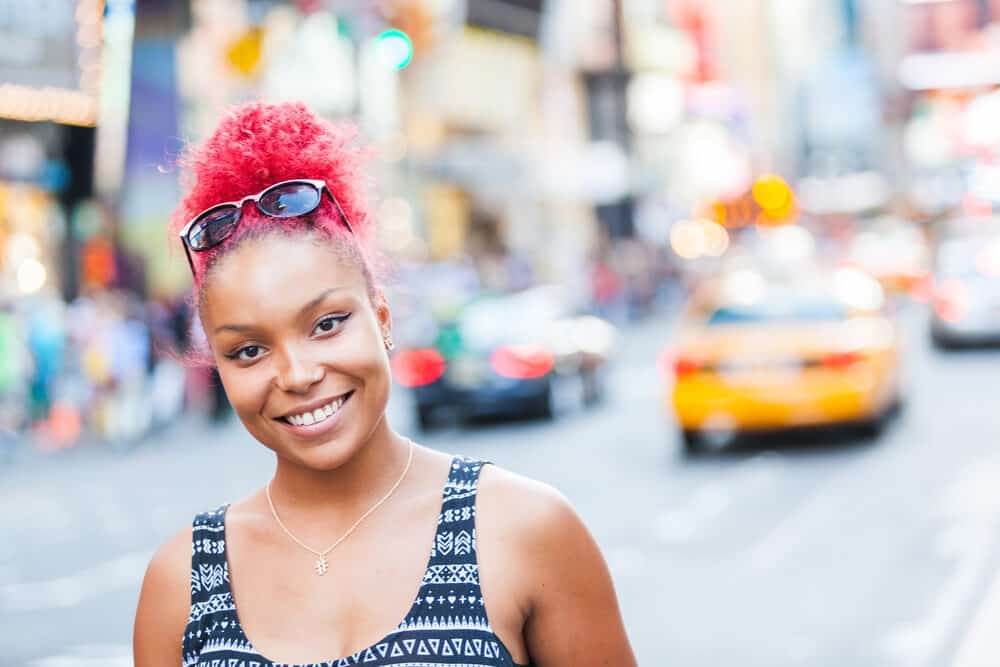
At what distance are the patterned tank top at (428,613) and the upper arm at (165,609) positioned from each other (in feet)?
0.08

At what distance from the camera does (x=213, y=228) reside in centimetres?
243

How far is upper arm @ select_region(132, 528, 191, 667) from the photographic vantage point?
8.02 feet

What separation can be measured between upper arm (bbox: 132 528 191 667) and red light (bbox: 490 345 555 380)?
580 inches

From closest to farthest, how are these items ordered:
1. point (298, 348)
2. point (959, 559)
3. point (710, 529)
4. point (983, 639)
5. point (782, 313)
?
point (298, 348)
point (983, 639)
point (959, 559)
point (710, 529)
point (782, 313)

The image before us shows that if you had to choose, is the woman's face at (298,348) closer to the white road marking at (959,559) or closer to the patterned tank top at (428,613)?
the patterned tank top at (428,613)

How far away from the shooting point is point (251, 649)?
234 cm

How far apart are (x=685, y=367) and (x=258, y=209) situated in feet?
38.1

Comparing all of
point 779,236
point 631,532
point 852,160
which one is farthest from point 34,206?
point 852,160

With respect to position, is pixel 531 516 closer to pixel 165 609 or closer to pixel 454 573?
pixel 454 573

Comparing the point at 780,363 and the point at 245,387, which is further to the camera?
the point at 780,363

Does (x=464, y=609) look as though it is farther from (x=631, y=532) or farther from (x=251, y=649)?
(x=631, y=532)

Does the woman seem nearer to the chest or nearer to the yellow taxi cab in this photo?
the chest

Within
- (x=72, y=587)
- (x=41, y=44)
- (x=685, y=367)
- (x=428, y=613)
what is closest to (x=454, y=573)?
(x=428, y=613)

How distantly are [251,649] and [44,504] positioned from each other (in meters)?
12.1
